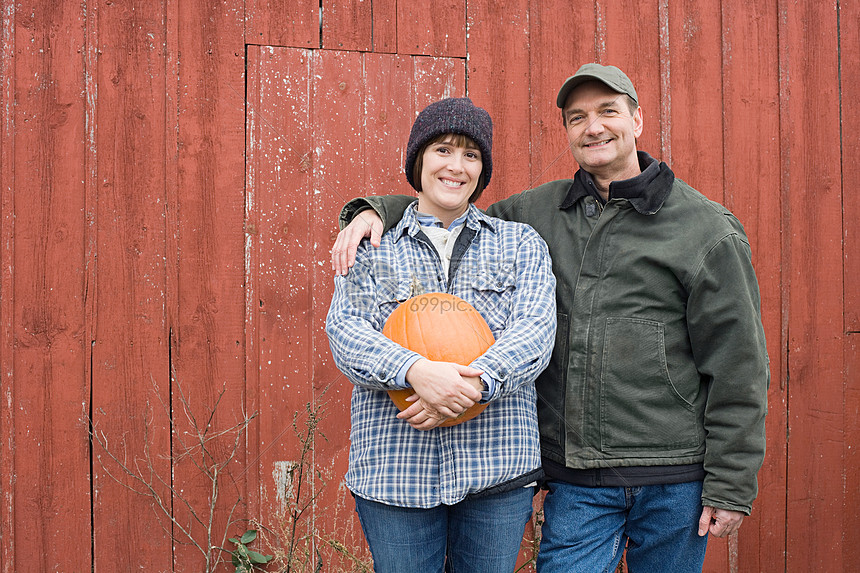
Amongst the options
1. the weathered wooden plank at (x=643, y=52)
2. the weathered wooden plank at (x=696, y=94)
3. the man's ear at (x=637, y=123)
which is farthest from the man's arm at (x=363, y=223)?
the weathered wooden plank at (x=696, y=94)

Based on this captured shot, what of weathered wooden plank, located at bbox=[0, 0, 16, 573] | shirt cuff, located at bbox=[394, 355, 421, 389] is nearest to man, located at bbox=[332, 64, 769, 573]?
shirt cuff, located at bbox=[394, 355, 421, 389]

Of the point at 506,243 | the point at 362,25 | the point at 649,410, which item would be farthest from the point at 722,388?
the point at 362,25

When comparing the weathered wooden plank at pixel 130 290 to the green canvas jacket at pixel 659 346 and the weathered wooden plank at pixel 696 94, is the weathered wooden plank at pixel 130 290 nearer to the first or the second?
the green canvas jacket at pixel 659 346

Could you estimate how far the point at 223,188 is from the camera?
9.71 feet

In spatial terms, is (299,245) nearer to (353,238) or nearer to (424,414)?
(353,238)

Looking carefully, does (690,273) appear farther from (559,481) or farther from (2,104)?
(2,104)

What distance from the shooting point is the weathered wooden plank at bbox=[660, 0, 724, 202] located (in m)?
3.39

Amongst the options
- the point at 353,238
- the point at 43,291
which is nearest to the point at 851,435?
the point at 353,238

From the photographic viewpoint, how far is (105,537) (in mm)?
2859

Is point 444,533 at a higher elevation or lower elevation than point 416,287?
lower

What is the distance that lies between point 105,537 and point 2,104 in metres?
1.88

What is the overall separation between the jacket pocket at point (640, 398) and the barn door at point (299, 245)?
1.39 meters

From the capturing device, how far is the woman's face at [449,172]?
1.95 metres

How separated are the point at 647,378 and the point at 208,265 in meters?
1.92
